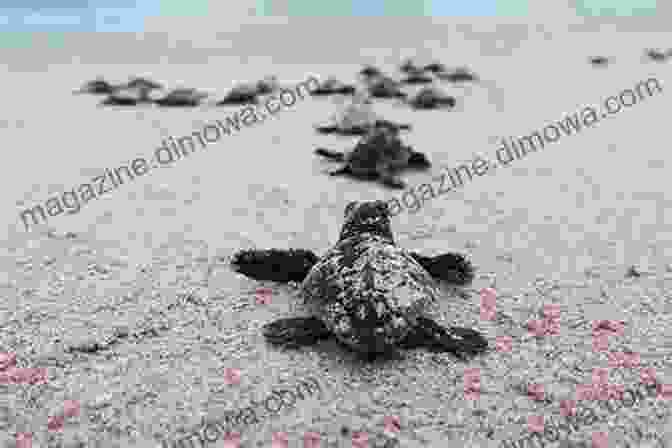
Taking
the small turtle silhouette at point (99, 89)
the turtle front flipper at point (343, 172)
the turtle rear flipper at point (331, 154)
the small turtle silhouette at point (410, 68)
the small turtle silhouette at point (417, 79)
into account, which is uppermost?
the small turtle silhouette at point (410, 68)

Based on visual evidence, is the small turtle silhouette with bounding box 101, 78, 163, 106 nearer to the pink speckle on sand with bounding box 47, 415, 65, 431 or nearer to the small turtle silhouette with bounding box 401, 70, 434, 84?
the small turtle silhouette with bounding box 401, 70, 434, 84

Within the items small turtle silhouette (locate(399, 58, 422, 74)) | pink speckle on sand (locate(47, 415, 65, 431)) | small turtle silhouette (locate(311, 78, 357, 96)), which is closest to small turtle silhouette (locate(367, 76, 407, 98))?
small turtle silhouette (locate(311, 78, 357, 96))

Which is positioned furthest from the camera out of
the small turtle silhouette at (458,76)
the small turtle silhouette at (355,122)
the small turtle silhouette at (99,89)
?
the small turtle silhouette at (458,76)

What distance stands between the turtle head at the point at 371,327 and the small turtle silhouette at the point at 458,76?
28.0 feet

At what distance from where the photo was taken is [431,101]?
7.73 meters

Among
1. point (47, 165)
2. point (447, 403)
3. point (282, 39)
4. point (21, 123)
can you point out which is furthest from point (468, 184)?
point (282, 39)

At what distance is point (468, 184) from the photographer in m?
4.68

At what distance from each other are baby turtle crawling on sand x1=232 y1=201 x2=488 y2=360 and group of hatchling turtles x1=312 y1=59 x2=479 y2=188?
1.80 meters

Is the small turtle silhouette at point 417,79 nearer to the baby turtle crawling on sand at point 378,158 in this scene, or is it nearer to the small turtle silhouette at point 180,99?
the small turtle silhouette at point 180,99

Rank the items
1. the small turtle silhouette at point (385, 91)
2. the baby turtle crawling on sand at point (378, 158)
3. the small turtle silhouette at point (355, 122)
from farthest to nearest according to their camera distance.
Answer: the small turtle silhouette at point (385, 91) → the small turtle silhouette at point (355, 122) → the baby turtle crawling on sand at point (378, 158)

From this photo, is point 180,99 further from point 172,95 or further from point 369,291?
point 369,291

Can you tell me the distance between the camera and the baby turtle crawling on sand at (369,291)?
217 centimetres

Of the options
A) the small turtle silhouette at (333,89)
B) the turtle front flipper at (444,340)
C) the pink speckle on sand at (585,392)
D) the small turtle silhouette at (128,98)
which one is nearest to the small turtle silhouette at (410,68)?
the small turtle silhouette at (333,89)

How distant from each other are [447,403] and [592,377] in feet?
2.10
